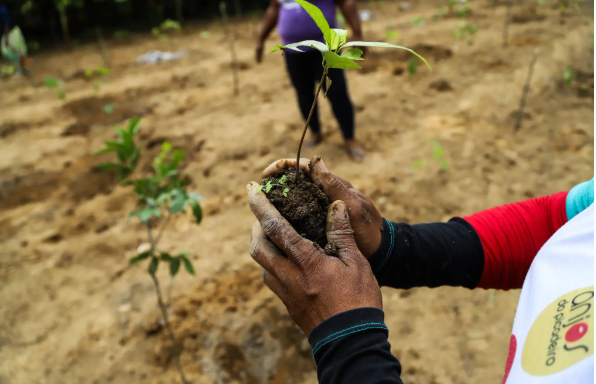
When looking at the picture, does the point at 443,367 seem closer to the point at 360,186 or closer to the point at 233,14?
the point at 360,186

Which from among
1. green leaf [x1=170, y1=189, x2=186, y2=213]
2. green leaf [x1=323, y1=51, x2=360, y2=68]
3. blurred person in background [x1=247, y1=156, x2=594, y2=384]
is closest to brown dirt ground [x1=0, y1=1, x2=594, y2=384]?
green leaf [x1=170, y1=189, x2=186, y2=213]

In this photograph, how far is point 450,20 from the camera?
6.79 meters

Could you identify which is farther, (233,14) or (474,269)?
(233,14)

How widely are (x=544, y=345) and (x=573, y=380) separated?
0.33ft

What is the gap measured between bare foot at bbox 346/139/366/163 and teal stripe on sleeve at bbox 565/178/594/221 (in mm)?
2334

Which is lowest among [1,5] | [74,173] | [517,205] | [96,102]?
[74,173]

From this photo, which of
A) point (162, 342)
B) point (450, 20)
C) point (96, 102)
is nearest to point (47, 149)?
point (96, 102)

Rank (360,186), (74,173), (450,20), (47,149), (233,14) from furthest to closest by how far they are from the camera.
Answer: (233,14) → (450,20) → (47,149) → (74,173) → (360,186)

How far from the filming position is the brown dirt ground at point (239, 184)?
2045 millimetres

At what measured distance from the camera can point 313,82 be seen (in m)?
3.12

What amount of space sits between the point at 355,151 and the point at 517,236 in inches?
92.0

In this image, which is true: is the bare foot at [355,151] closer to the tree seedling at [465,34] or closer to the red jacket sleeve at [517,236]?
the red jacket sleeve at [517,236]

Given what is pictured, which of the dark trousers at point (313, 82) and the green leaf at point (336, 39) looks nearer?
the green leaf at point (336, 39)

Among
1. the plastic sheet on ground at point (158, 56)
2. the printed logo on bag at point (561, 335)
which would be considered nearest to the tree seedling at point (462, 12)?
the plastic sheet on ground at point (158, 56)
